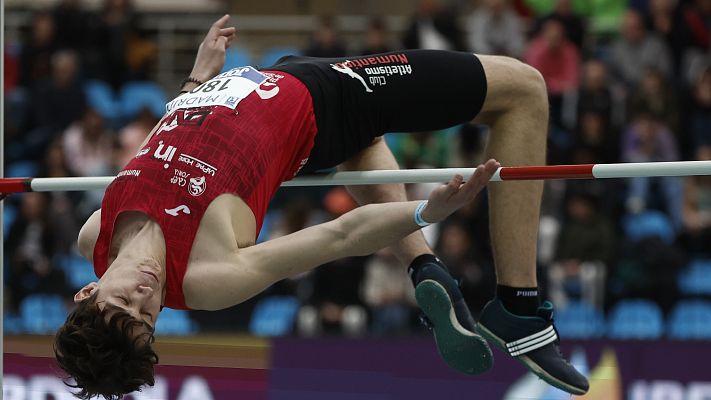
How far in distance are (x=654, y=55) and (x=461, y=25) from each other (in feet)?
5.63

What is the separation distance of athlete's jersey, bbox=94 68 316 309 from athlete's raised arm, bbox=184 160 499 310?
144mm

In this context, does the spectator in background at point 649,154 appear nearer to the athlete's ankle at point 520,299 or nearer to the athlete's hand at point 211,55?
the athlete's ankle at point 520,299

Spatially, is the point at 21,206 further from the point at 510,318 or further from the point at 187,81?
the point at 510,318

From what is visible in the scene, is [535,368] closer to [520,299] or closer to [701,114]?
[520,299]

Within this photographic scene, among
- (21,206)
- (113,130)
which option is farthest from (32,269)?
(113,130)

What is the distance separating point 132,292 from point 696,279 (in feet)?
17.3

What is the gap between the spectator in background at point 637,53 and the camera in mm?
10188

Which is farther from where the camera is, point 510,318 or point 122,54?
point 122,54

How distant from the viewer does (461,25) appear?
1110 cm

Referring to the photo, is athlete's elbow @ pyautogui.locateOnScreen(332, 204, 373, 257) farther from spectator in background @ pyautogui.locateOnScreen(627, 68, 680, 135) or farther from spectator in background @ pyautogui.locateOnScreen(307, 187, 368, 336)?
spectator in background @ pyautogui.locateOnScreen(627, 68, 680, 135)

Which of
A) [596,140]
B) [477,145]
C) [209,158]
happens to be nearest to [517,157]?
[209,158]

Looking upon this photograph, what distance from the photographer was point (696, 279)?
8.70m

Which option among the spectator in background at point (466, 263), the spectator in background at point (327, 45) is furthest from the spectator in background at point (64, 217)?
the spectator in background at point (466, 263)

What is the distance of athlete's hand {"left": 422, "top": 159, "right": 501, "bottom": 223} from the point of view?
162 inches
